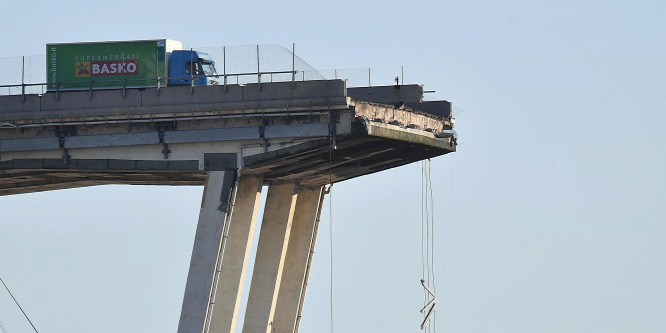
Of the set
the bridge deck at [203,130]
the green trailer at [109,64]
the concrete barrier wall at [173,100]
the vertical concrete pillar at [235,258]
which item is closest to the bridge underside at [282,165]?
the bridge deck at [203,130]

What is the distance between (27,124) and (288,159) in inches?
578

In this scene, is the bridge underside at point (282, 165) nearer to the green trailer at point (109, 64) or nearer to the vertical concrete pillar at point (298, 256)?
the vertical concrete pillar at point (298, 256)

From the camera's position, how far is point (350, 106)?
102m

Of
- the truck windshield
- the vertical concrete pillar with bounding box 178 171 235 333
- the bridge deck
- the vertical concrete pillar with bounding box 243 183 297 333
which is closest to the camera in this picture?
the bridge deck

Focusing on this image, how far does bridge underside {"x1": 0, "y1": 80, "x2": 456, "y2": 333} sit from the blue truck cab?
8.61 ft

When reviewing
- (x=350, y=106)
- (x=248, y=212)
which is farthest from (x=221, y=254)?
(x=350, y=106)

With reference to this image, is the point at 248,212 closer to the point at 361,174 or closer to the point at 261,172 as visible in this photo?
the point at 261,172

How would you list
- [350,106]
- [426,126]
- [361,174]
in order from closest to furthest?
[350,106], [426,126], [361,174]

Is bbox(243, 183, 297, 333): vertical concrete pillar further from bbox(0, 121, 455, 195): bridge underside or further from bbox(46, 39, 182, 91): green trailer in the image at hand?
bbox(46, 39, 182, 91): green trailer

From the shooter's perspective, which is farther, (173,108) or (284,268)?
(284,268)

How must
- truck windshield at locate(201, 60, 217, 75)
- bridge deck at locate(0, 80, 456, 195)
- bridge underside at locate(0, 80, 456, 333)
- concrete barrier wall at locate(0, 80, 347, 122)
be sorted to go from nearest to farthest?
concrete barrier wall at locate(0, 80, 347, 122)
bridge deck at locate(0, 80, 456, 195)
bridge underside at locate(0, 80, 456, 333)
truck windshield at locate(201, 60, 217, 75)

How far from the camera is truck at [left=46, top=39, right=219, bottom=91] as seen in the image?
10725 cm

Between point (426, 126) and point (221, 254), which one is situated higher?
point (426, 126)

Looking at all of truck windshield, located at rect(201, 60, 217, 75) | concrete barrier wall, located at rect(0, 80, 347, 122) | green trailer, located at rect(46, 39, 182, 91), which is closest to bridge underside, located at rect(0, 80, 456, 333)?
concrete barrier wall, located at rect(0, 80, 347, 122)
